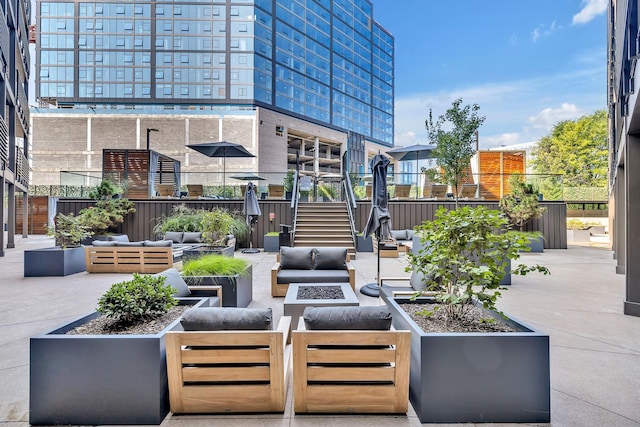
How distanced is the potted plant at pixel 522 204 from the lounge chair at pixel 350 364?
11.4 m

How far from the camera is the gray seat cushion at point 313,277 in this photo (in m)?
5.39

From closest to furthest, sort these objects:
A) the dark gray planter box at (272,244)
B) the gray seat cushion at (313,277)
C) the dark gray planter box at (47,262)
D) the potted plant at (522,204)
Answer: the gray seat cushion at (313,277)
the dark gray planter box at (47,262)
the dark gray planter box at (272,244)
the potted plant at (522,204)

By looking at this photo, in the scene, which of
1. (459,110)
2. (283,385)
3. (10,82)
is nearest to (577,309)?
(283,385)

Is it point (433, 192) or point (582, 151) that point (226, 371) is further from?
point (582, 151)

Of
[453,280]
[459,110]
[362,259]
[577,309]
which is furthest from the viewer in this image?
[459,110]

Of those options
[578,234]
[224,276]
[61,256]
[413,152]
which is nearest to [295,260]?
[224,276]

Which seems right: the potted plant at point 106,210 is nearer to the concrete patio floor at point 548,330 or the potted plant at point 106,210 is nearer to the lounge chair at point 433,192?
the concrete patio floor at point 548,330

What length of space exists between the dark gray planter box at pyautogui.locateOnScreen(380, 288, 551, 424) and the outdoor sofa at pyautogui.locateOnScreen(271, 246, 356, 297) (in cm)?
330

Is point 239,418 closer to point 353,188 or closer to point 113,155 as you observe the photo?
point 353,188

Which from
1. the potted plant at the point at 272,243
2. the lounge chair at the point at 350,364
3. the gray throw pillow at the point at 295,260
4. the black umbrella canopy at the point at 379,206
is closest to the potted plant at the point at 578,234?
the potted plant at the point at 272,243

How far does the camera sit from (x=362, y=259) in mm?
9625

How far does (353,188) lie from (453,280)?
36.2 ft

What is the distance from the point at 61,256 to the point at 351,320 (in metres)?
7.57

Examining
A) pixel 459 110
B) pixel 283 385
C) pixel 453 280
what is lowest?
pixel 283 385
